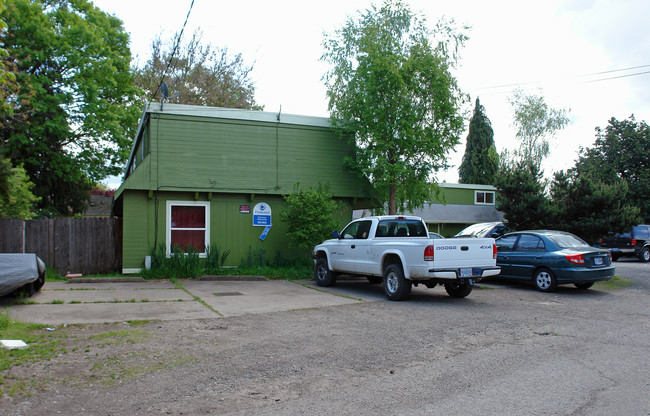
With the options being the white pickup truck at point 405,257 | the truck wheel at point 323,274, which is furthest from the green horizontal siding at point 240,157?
the white pickup truck at point 405,257

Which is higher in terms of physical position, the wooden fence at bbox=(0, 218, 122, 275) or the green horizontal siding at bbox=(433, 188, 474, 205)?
the green horizontal siding at bbox=(433, 188, 474, 205)

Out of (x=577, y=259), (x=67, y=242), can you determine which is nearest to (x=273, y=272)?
(x=67, y=242)

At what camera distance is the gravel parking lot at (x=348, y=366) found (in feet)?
14.7

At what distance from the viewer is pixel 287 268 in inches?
619

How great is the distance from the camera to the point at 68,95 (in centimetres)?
2409

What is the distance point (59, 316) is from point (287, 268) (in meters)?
8.16

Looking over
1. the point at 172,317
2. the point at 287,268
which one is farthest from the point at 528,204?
the point at 172,317

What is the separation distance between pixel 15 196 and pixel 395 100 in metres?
14.9

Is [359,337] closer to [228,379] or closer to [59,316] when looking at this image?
[228,379]

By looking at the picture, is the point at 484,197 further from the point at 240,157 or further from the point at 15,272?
the point at 15,272

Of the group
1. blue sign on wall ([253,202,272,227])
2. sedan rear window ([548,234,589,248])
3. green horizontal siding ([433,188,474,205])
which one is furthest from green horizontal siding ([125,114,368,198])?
green horizontal siding ([433,188,474,205])

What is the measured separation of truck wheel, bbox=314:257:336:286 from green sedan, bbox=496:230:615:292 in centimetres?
482

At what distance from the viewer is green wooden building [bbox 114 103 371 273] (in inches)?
580

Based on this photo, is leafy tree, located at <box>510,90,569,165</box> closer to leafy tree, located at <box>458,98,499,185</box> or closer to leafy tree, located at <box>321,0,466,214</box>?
leafy tree, located at <box>458,98,499,185</box>
